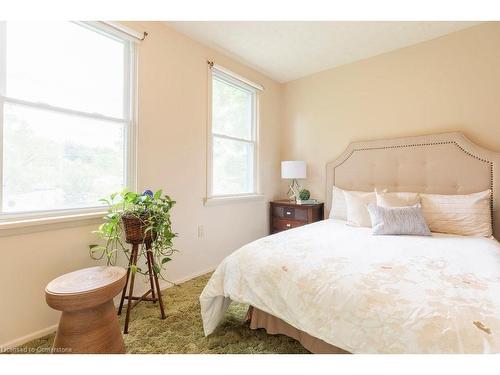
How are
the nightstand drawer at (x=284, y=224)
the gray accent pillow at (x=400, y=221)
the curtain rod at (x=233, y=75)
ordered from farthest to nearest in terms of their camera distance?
the nightstand drawer at (x=284, y=224) → the curtain rod at (x=233, y=75) → the gray accent pillow at (x=400, y=221)

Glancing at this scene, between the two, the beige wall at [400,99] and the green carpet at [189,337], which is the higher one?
the beige wall at [400,99]

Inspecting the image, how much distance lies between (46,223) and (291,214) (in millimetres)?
2509

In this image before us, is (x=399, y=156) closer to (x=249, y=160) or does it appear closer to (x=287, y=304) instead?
(x=249, y=160)

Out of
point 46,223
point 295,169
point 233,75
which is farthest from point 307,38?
point 46,223

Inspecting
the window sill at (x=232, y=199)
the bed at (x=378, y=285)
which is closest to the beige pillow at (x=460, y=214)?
the bed at (x=378, y=285)

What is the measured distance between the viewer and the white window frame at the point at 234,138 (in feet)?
8.85

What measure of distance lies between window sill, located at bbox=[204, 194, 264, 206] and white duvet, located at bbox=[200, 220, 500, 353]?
3.60 feet

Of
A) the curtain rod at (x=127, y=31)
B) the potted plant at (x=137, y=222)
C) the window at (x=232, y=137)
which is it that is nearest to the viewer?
the potted plant at (x=137, y=222)

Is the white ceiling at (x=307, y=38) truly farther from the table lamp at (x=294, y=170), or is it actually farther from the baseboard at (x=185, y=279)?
the baseboard at (x=185, y=279)

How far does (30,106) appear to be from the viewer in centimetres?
157

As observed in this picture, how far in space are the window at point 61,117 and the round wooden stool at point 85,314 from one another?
2.13 feet

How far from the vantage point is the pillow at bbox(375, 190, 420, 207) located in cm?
228

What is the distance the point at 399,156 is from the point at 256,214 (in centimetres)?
185

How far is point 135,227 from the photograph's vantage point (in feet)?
5.68
